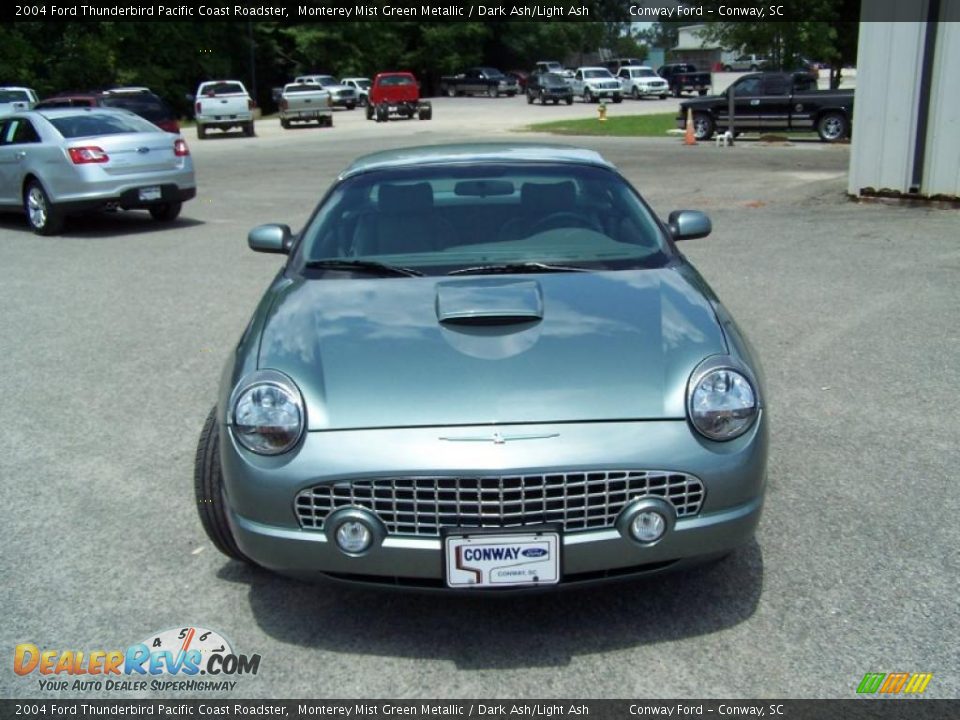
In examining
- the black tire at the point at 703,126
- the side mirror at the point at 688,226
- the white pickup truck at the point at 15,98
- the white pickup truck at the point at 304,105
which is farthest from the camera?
the white pickup truck at the point at 304,105

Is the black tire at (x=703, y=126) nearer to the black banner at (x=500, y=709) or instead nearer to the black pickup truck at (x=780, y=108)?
the black pickup truck at (x=780, y=108)

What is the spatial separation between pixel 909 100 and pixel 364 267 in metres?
10.9

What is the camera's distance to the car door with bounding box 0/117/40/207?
13023 mm

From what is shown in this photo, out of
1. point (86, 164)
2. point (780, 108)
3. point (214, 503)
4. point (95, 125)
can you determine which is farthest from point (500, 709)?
point (780, 108)

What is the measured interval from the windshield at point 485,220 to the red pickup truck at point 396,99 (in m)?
37.4

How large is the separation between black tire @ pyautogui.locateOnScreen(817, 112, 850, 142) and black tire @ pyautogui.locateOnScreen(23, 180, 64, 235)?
18752 mm

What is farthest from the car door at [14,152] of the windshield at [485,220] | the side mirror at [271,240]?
the windshield at [485,220]

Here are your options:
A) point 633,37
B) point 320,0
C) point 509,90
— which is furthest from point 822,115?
point 633,37

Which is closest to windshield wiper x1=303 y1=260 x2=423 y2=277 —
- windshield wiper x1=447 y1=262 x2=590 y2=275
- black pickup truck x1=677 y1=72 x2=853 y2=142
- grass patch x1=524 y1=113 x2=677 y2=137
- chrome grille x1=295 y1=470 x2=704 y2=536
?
windshield wiper x1=447 y1=262 x2=590 y2=275

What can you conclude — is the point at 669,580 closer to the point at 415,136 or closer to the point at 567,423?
the point at 567,423

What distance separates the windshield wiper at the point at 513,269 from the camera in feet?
13.3

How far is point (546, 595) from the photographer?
11.2 feet

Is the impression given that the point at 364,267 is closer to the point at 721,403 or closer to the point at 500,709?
the point at 721,403

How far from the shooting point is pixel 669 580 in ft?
12.1
